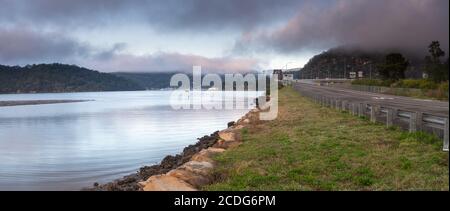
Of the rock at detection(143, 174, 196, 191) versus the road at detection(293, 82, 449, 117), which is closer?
A: the rock at detection(143, 174, 196, 191)

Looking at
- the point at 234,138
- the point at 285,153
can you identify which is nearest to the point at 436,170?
Answer: the point at 285,153

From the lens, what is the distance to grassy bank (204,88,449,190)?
10.8 metres

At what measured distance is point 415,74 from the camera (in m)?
152

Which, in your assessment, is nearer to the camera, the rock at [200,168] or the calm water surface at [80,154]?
the rock at [200,168]

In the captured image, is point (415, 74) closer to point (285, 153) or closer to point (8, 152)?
point (8, 152)

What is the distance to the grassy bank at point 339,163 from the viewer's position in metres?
10.8

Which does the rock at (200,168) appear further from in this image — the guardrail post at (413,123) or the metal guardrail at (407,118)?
the guardrail post at (413,123)

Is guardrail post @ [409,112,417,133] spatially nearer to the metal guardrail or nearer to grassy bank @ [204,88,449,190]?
the metal guardrail

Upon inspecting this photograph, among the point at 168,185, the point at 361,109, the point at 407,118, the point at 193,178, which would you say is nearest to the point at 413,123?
the point at 407,118

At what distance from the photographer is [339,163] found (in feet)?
43.2

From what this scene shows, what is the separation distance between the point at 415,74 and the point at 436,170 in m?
152

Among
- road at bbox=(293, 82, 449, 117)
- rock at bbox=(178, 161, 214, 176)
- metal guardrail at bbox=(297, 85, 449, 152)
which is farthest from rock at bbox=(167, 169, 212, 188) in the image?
road at bbox=(293, 82, 449, 117)

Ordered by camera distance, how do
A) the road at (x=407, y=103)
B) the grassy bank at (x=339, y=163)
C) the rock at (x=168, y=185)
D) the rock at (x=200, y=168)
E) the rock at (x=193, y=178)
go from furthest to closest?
1. the road at (x=407, y=103)
2. the rock at (x=200, y=168)
3. the rock at (x=193, y=178)
4. the grassy bank at (x=339, y=163)
5. the rock at (x=168, y=185)

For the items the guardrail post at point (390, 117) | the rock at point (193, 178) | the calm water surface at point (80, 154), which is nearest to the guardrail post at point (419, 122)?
the guardrail post at point (390, 117)
